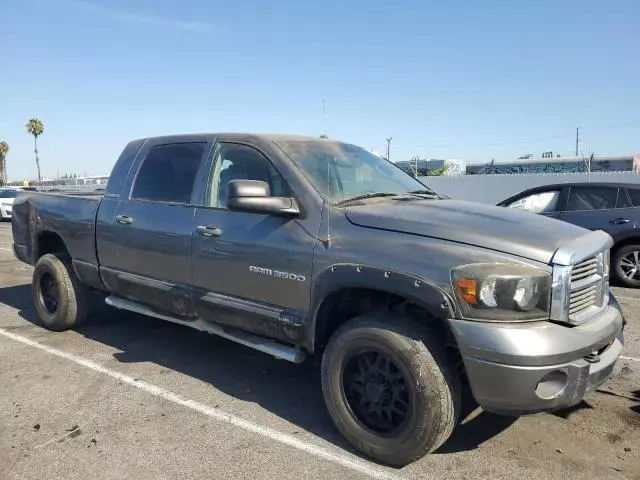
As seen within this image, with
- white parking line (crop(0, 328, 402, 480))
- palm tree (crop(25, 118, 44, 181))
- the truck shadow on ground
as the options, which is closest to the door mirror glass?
the truck shadow on ground

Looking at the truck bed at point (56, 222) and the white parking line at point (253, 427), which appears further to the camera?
the truck bed at point (56, 222)

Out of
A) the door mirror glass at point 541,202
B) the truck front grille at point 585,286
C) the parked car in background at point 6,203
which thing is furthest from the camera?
the parked car in background at point 6,203

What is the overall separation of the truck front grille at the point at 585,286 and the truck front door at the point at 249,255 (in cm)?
151

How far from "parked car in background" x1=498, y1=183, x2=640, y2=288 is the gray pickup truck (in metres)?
5.22

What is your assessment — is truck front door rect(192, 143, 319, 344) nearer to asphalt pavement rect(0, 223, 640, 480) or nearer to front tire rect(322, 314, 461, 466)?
front tire rect(322, 314, 461, 466)

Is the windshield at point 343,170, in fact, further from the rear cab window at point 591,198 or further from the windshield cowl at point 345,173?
the rear cab window at point 591,198

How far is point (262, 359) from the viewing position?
5031mm

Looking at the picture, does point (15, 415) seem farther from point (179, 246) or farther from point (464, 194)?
point (464, 194)

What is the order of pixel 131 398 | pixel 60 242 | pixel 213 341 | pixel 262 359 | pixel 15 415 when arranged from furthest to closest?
pixel 60 242, pixel 213 341, pixel 262 359, pixel 131 398, pixel 15 415

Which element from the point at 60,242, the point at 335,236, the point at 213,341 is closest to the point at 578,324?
the point at 335,236

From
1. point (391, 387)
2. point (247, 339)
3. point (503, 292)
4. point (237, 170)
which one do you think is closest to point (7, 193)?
point (237, 170)

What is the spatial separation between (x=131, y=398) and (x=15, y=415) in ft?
2.51

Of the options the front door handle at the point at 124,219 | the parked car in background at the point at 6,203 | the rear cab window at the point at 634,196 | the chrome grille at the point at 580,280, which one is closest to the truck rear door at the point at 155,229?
the front door handle at the point at 124,219

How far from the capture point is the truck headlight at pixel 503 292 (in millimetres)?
2830
